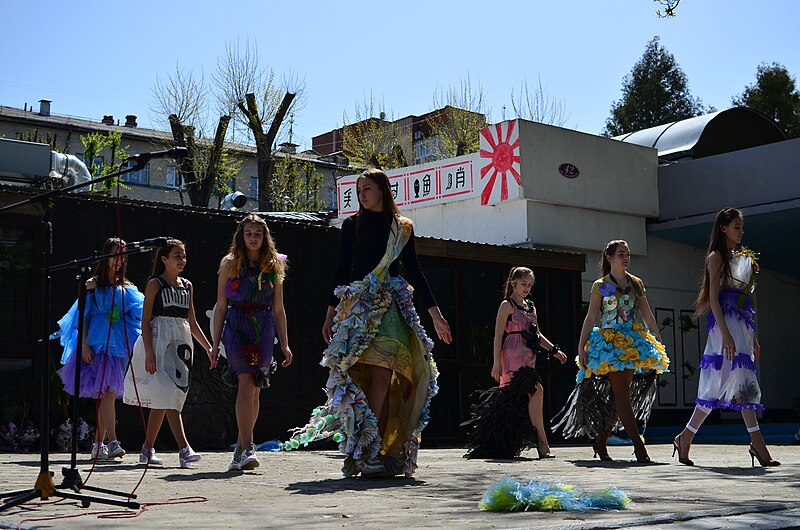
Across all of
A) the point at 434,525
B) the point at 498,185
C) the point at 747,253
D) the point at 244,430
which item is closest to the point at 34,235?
the point at 244,430

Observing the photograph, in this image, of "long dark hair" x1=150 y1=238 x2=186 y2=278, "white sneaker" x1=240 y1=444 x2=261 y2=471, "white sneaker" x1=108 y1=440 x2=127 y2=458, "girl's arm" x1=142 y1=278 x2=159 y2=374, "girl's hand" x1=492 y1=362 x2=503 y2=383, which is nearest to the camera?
"white sneaker" x1=240 y1=444 x2=261 y2=471

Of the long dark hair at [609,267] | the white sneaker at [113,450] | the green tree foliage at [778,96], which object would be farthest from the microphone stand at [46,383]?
the green tree foliage at [778,96]

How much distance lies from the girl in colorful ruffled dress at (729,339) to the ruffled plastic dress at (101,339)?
4662 millimetres

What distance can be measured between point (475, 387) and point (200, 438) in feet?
14.7

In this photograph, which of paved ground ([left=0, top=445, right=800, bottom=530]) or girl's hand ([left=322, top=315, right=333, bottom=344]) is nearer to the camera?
paved ground ([left=0, top=445, right=800, bottom=530])

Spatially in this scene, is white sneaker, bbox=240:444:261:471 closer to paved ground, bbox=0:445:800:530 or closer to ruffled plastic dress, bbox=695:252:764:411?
paved ground, bbox=0:445:800:530

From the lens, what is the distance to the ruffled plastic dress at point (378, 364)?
21.0 feet

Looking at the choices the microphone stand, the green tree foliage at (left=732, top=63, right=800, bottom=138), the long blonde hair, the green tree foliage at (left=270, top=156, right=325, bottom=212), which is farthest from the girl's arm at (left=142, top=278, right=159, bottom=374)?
the green tree foliage at (left=732, top=63, right=800, bottom=138)

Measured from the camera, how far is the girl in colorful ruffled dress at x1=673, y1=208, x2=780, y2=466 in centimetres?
799

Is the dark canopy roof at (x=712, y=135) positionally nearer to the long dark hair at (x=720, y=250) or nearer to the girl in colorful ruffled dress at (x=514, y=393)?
the girl in colorful ruffled dress at (x=514, y=393)

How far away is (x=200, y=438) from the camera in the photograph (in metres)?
11.0

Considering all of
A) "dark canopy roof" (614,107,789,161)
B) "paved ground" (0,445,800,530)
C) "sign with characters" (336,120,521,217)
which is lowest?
"paved ground" (0,445,800,530)

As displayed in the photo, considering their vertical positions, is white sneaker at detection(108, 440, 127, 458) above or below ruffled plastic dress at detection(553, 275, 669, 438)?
below

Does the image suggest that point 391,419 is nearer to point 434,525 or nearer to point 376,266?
point 376,266
